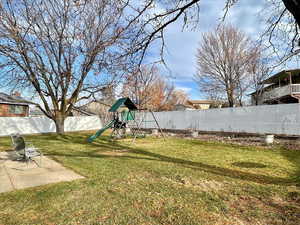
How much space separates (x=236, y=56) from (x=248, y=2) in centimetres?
1820

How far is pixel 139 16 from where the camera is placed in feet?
14.8

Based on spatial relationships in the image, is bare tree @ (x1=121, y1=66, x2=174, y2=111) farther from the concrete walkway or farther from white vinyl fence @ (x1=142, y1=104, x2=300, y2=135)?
the concrete walkway

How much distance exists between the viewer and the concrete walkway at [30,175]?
440 centimetres

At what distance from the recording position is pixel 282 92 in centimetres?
2017

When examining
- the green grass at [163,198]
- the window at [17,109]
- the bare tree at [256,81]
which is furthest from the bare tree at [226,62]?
the window at [17,109]

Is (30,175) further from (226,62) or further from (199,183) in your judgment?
(226,62)

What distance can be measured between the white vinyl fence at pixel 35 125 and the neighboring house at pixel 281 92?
2003 centimetres

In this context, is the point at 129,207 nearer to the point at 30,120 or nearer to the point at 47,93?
the point at 47,93

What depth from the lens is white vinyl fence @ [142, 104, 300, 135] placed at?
11227 millimetres

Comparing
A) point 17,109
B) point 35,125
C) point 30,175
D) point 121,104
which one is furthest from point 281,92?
point 17,109

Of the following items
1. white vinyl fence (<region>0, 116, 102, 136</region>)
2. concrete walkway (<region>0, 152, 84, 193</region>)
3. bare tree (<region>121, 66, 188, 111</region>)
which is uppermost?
bare tree (<region>121, 66, 188, 111</region>)

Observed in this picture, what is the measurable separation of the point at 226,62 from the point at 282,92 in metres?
6.20

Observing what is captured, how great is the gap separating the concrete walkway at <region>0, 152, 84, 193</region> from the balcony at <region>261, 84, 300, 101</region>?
67.2ft

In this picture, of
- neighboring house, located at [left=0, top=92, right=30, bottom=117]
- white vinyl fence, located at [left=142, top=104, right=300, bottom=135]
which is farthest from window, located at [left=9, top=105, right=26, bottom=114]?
white vinyl fence, located at [left=142, top=104, right=300, bottom=135]
